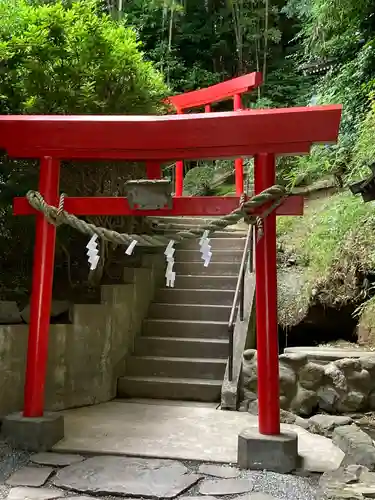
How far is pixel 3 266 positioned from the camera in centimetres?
639

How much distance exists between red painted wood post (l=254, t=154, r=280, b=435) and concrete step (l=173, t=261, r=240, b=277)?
3.94 m

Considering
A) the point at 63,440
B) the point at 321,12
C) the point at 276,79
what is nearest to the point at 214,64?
the point at 276,79

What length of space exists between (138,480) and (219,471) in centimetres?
60

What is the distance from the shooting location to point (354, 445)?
3986 millimetres

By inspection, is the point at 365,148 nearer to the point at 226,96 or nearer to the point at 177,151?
the point at 226,96

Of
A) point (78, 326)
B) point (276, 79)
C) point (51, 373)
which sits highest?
point (276, 79)

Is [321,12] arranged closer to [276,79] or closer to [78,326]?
[276,79]

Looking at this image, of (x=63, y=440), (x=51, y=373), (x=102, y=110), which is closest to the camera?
(x=63, y=440)

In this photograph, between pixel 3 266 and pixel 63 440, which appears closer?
pixel 63 440

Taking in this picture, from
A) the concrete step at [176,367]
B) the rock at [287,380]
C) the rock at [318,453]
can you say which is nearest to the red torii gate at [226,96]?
the concrete step at [176,367]

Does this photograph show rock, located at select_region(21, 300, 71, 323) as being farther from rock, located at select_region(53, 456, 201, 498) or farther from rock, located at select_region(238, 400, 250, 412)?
rock, located at select_region(238, 400, 250, 412)

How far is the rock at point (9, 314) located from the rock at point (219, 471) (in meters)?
2.31

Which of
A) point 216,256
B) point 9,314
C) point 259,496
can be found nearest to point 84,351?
point 9,314

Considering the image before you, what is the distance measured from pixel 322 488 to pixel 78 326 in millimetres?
3080
